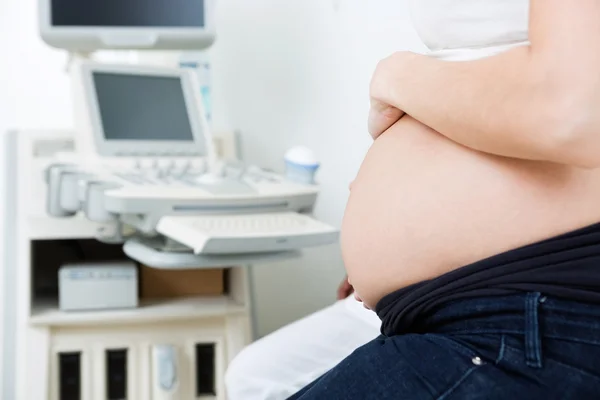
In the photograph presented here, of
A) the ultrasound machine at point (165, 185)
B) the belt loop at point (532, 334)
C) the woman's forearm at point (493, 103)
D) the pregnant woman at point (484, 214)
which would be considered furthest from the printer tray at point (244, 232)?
the belt loop at point (532, 334)

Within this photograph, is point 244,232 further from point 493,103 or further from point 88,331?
point 493,103

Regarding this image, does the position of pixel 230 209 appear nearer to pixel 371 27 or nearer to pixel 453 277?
pixel 371 27

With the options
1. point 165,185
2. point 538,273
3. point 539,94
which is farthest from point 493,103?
point 165,185

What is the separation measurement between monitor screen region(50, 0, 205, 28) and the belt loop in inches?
A: 49.3

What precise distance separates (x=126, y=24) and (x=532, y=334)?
133 centimetres

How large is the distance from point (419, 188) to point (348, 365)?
18cm

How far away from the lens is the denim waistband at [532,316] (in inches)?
22.9

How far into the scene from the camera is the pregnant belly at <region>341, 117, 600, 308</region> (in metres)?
0.62

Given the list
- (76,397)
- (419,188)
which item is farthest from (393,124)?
(76,397)

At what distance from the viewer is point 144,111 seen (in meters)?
1.64

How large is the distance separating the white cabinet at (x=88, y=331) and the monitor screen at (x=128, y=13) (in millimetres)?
284

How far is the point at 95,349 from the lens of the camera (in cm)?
159

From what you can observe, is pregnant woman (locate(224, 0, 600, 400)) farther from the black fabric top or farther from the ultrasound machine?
the ultrasound machine

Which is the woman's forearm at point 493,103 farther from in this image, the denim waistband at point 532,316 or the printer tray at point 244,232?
the printer tray at point 244,232
